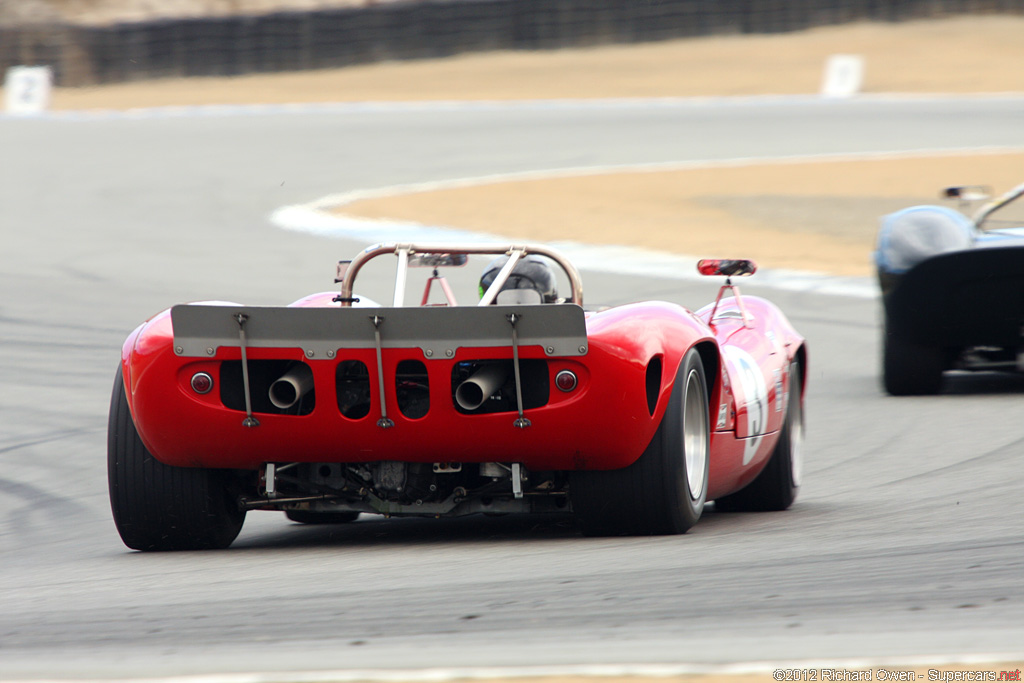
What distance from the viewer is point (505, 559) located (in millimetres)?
4215

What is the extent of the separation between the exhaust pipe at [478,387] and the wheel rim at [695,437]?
0.64m

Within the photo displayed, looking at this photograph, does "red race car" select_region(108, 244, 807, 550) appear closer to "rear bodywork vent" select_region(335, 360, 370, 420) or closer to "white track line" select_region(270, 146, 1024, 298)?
"rear bodywork vent" select_region(335, 360, 370, 420)

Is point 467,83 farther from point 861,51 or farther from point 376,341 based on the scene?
point 376,341

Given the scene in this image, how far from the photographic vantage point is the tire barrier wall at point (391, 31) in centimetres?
3803

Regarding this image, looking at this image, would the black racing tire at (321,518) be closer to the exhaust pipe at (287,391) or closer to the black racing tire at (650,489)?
the exhaust pipe at (287,391)

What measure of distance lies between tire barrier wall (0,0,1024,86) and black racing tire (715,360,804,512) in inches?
1339

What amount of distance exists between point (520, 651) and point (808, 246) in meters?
12.5

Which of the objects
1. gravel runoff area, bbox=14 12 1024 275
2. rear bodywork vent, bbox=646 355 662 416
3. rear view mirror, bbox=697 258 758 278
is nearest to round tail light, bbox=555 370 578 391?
rear bodywork vent, bbox=646 355 662 416

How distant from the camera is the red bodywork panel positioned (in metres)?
4.26

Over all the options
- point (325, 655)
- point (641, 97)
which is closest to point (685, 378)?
point (325, 655)

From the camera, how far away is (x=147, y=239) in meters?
15.1

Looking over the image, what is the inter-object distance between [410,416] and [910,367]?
172 inches

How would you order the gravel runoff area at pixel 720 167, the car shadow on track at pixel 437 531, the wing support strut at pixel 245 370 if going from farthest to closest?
the gravel runoff area at pixel 720 167
the car shadow on track at pixel 437 531
the wing support strut at pixel 245 370

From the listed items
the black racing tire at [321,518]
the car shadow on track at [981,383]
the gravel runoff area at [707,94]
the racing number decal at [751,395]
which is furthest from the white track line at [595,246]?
the black racing tire at [321,518]
